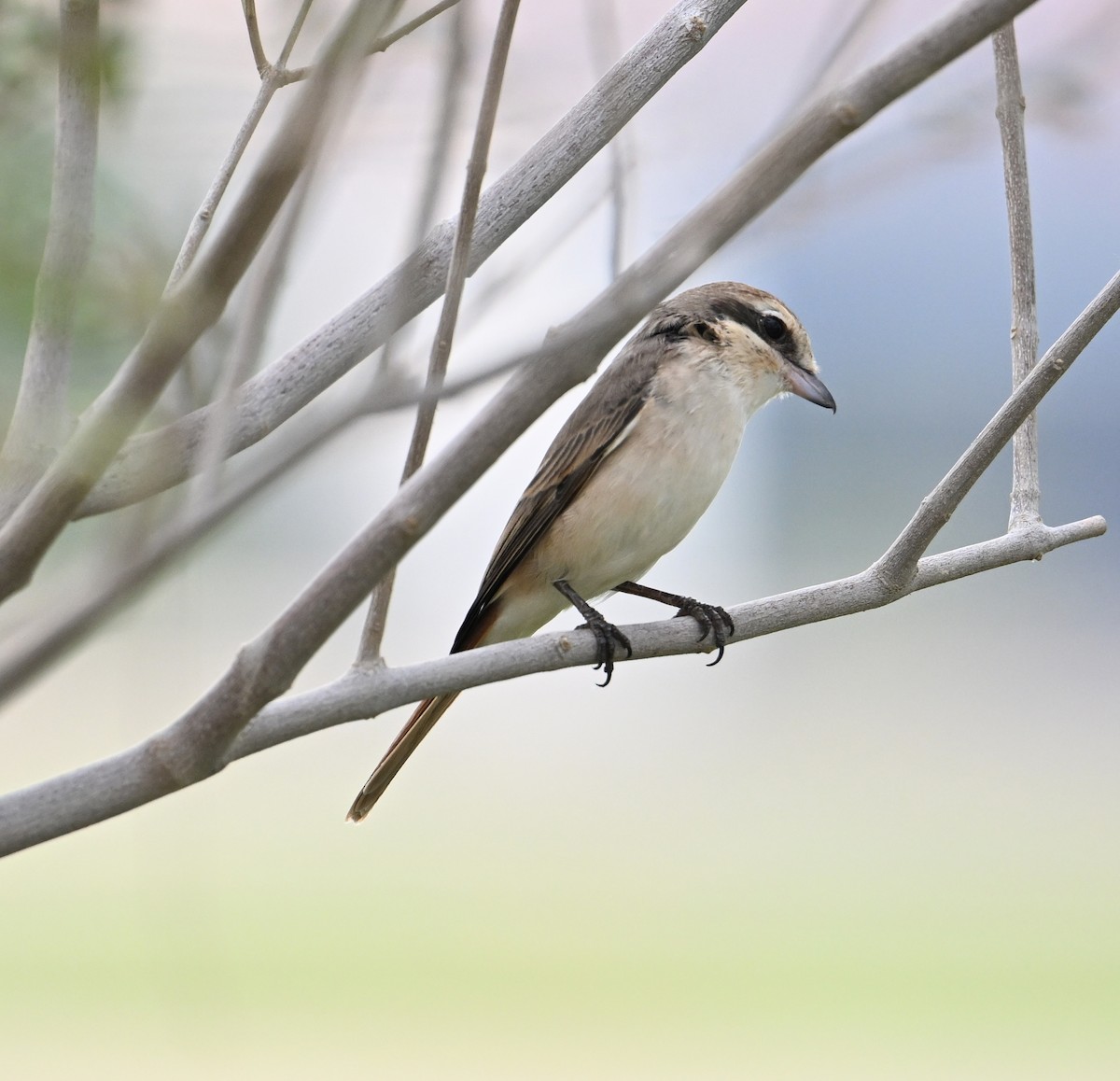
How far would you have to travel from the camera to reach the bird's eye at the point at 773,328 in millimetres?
3520

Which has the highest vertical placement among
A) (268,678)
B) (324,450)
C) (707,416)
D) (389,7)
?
(707,416)

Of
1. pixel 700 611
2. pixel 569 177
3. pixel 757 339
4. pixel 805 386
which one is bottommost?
pixel 700 611

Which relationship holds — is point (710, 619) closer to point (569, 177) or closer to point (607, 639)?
point (607, 639)

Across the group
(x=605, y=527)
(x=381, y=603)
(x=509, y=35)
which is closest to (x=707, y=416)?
(x=605, y=527)

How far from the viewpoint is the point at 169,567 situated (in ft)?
3.32

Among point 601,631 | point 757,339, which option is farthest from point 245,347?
point 757,339

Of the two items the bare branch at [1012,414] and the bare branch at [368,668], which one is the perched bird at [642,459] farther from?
the bare branch at [1012,414]

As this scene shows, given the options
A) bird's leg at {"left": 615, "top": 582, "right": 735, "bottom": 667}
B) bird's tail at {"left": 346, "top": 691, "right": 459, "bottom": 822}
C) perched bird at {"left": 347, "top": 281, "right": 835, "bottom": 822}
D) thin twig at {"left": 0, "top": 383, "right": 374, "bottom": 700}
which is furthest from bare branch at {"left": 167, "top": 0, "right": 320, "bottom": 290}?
perched bird at {"left": 347, "top": 281, "right": 835, "bottom": 822}

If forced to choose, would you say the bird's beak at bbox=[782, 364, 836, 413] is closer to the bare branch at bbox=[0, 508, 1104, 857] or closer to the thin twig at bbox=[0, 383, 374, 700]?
the bare branch at bbox=[0, 508, 1104, 857]

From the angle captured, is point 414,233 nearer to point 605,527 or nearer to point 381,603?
point 381,603

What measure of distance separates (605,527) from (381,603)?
1.63 meters

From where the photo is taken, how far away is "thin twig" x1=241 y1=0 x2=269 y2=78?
1.65m

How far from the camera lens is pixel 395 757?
9.61ft

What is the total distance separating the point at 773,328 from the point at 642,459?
59 cm
